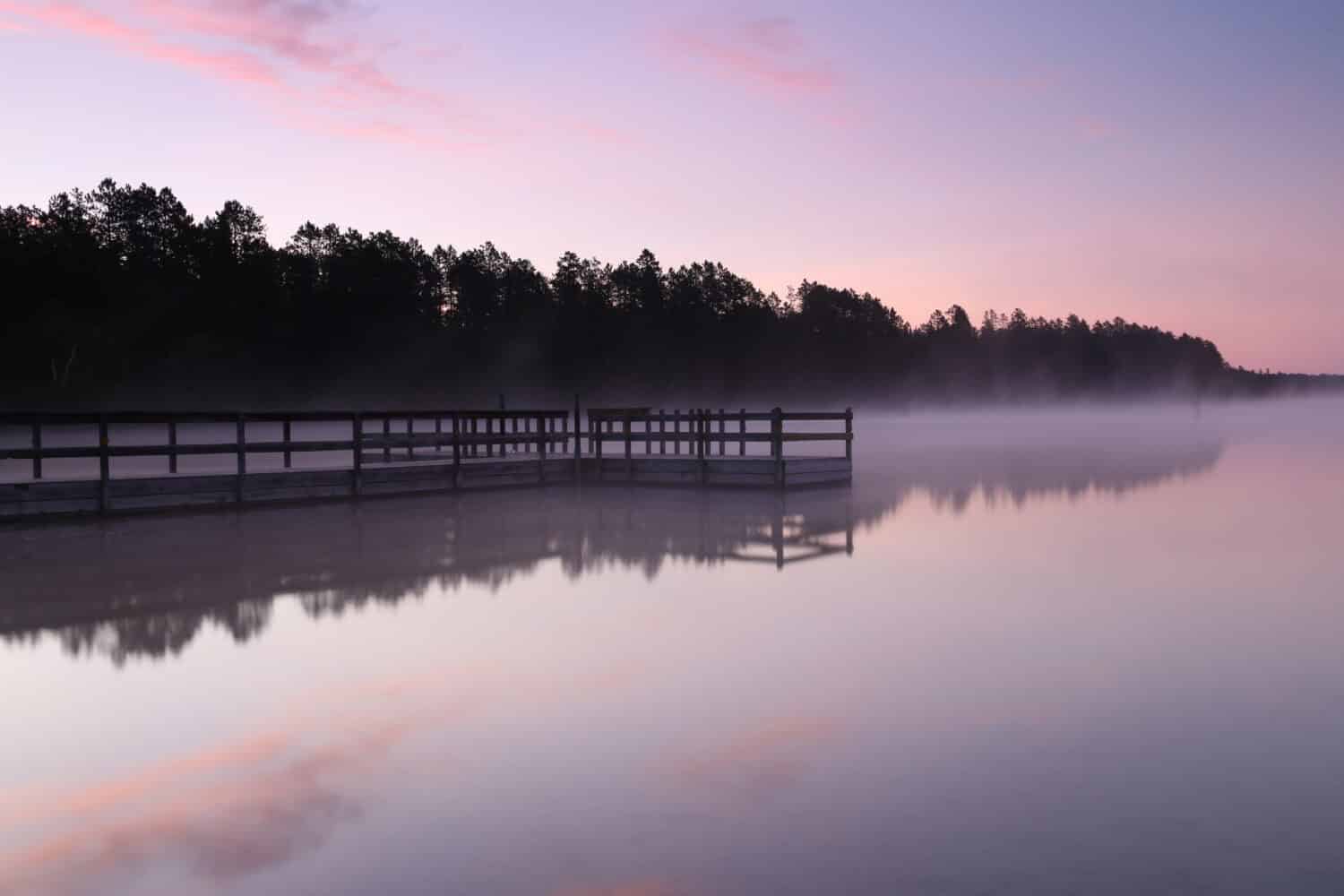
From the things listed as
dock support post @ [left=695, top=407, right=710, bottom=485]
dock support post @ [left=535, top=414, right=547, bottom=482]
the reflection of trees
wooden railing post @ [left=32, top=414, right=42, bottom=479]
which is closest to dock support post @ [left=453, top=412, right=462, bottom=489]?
the reflection of trees

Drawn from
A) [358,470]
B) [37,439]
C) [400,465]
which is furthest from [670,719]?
[400,465]

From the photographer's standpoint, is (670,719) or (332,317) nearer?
(670,719)

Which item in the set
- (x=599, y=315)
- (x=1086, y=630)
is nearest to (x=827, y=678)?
(x=1086, y=630)

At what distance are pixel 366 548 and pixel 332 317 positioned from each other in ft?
299

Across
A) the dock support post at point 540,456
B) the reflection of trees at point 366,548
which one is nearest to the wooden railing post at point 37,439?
Result: the reflection of trees at point 366,548

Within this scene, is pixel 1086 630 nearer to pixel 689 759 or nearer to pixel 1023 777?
pixel 1023 777

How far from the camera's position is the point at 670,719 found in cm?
798

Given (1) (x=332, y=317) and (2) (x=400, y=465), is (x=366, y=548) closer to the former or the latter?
(2) (x=400, y=465)

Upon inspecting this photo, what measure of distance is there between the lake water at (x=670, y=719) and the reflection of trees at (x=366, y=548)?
0.12 m

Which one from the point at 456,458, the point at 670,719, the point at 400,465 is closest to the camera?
the point at 670,719

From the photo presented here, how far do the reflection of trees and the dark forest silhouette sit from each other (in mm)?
64465

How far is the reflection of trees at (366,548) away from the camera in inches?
475

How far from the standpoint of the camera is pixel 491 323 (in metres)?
130

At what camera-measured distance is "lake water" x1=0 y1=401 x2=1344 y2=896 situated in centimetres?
561
